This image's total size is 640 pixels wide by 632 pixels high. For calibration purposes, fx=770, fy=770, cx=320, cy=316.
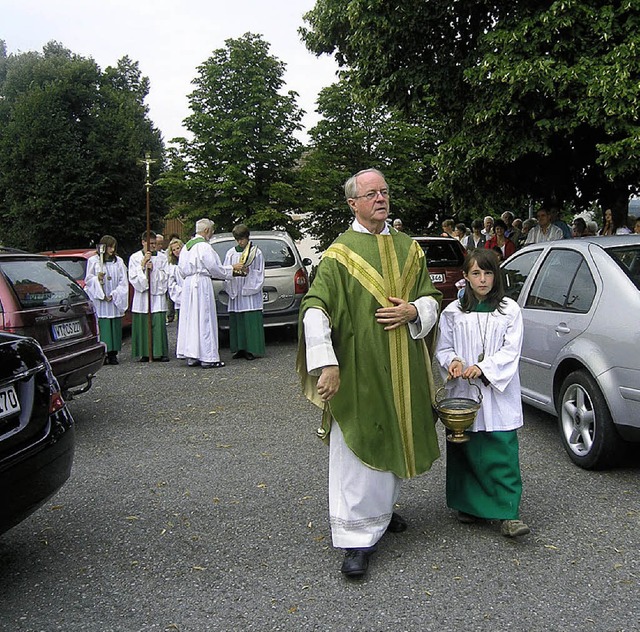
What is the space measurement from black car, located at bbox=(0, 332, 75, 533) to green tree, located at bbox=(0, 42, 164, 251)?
2728cm

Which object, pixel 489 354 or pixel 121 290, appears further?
pixel 121 290

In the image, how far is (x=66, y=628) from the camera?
10.8ft

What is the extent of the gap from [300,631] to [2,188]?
3150cm

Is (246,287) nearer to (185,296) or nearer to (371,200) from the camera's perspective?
(185,296)

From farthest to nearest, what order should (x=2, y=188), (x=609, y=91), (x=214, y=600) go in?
(x=2, y=188) < (x=609, y=91) < (x=214, y=600)

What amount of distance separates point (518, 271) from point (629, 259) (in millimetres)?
1478

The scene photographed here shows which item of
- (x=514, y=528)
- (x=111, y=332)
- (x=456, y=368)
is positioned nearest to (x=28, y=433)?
(x=456, y=368)

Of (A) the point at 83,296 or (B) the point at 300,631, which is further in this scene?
A: (A) the point at 83,296

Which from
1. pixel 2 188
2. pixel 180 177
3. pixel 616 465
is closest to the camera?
pixel 616 465

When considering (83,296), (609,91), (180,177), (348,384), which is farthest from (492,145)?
(180,177)

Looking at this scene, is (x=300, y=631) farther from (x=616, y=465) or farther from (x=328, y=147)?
(x=328, y=147)

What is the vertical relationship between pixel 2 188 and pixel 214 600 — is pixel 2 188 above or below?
above

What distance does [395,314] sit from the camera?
147 inches

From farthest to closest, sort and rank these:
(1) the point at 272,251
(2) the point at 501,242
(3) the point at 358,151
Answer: (3) the point at 358,151
(2) the point at 501,242
(1) the point at 272,251
